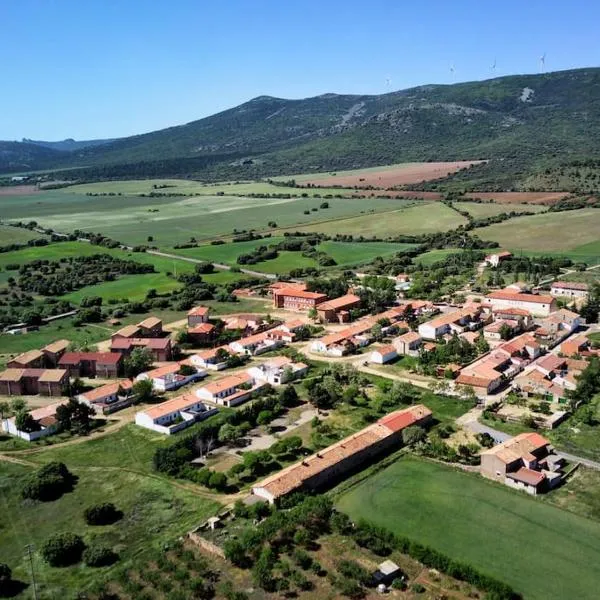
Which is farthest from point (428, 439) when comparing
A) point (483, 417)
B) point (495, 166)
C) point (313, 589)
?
point (495, 166)

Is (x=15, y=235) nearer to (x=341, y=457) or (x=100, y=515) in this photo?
(x=100, y=515)

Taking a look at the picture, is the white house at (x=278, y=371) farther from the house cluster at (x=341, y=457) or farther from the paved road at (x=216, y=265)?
A: the paved road at (x=216, y=265)

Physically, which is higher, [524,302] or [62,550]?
[524,302]

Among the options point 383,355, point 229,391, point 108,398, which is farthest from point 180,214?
point 229,391

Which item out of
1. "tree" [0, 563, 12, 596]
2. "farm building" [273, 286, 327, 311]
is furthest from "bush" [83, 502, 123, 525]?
"farm building" [273, 286, 327, 311]

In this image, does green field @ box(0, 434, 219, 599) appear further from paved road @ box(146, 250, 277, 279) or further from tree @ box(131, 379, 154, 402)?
paved road @ box(146, 250, 277, 279)

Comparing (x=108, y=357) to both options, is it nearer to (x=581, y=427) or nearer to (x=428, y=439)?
(x=428, y=439)
